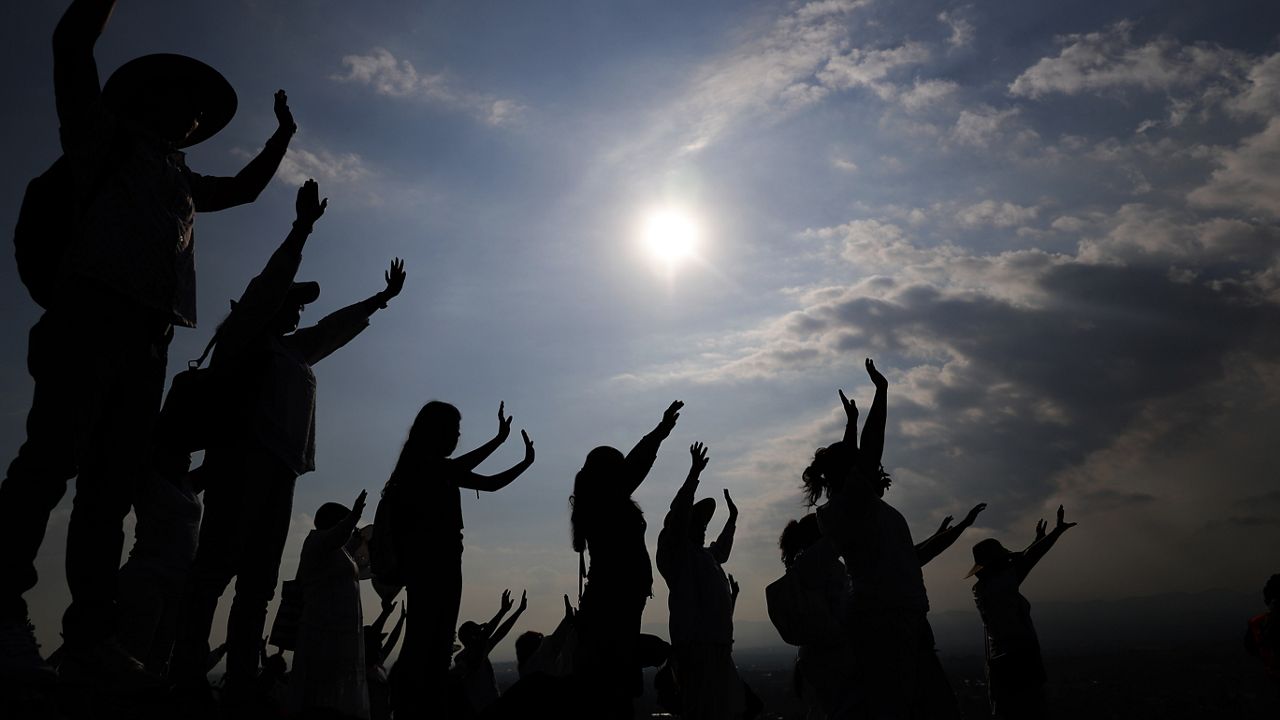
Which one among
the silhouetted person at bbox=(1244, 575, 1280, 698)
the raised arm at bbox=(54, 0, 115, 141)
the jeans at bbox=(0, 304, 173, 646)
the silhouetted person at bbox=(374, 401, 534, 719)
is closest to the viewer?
the jeans at bbox=(0, 304, 173, 646)

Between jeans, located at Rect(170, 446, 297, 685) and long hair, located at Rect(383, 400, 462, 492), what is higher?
long hair, located at Rect(383, 400, 462, 492)

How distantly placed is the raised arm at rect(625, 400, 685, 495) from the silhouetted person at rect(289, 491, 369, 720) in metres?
3.06

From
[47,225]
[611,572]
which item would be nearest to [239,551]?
[47,225]

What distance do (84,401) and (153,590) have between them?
318 centimetres

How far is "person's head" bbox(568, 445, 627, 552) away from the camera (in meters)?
4.71

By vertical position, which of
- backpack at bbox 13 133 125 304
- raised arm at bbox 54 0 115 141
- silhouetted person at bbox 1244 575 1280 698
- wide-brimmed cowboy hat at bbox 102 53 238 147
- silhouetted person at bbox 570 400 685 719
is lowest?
silhouetted person at bbox 1244 575 1280 698

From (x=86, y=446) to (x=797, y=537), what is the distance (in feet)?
23.0

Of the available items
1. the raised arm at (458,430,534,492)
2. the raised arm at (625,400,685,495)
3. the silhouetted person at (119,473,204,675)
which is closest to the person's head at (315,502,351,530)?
the silhouetted person at (119,473,204,675)

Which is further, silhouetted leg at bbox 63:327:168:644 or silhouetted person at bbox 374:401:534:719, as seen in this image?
silhouetted person at bbox 374:401:534:719

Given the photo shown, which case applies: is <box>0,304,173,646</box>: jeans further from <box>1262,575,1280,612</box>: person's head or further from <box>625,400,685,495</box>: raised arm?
<box>1262,575,1280,612</box>: person's head

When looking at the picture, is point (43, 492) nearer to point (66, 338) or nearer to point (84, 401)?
point (84, 401)

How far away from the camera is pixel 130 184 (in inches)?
138

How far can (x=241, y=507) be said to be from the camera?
409 cm

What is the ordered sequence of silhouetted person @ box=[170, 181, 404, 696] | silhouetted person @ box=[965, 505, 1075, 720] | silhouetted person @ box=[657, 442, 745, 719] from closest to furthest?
silhouetted person @ box=[170, 181, 404, 696]
silhouetted person @ box=[657, 442, 745, 719]
silhouetted person @ box=[965, 505, 1075, 720]
